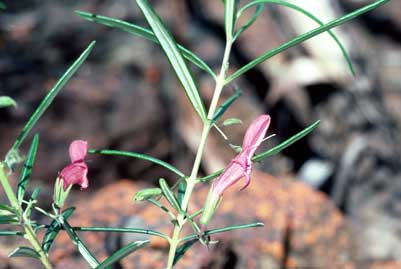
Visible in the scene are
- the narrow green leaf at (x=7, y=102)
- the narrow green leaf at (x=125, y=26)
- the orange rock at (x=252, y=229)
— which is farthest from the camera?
the orange rock at (x=252, y=229)

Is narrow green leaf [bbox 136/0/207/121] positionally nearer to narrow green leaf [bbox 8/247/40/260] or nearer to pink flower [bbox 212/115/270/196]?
pink flower [bbox 212/115/270/196]

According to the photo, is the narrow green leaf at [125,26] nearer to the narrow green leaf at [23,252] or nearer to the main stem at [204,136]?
the main stem at [204,136]

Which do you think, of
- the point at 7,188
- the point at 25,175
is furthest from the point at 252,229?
the point at 7,188

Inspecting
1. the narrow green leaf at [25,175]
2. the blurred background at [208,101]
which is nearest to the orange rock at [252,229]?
the blurred background at [208,101]

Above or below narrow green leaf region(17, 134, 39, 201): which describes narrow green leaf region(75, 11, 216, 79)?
above

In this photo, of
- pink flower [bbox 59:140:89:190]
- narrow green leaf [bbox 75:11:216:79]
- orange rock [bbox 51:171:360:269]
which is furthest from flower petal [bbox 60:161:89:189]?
orange rock [bbox 51:171:360:269]

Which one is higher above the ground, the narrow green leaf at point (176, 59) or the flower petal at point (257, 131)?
the narrow green leaf at point (176, 59)

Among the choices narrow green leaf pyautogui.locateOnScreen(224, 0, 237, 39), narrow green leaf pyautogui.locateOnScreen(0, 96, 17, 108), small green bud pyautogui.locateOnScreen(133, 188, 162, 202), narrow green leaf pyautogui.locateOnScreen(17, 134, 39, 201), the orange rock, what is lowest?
the orange rock
